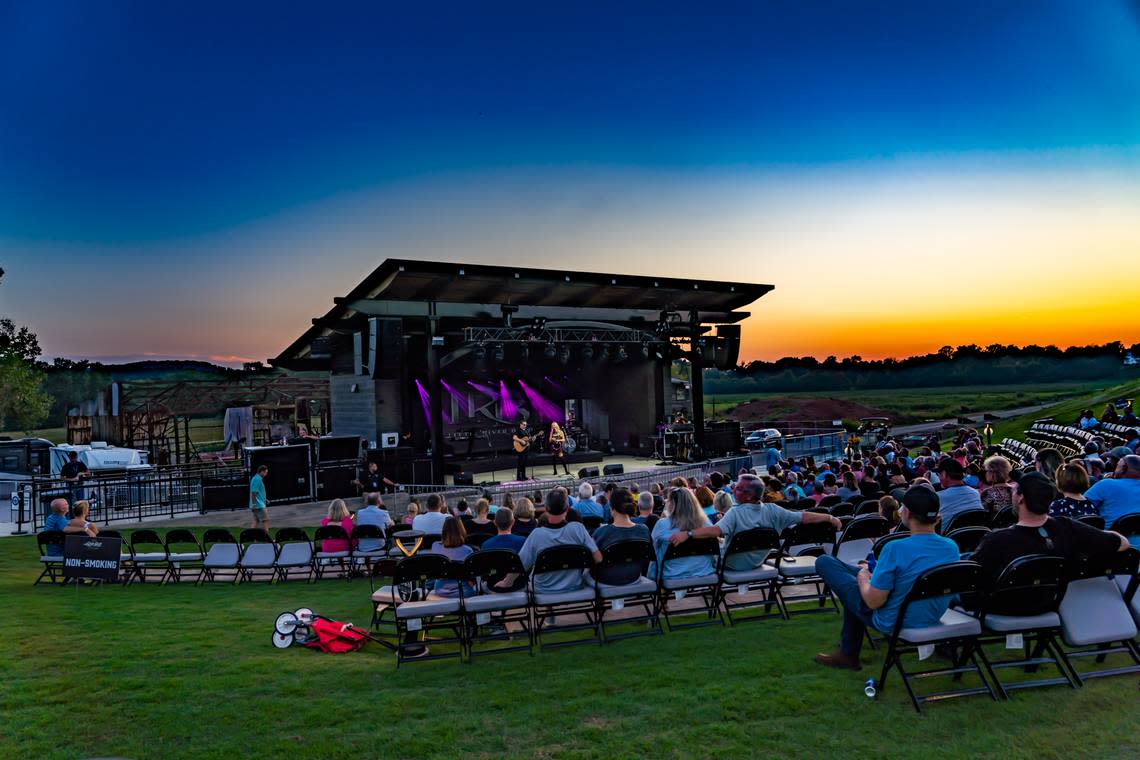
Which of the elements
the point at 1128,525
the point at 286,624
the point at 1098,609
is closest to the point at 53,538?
the point at 286,624

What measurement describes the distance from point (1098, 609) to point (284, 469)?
57.9 ft

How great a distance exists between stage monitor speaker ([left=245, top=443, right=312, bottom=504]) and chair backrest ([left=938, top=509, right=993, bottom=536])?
1614cm

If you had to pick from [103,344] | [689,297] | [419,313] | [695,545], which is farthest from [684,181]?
[103,344]

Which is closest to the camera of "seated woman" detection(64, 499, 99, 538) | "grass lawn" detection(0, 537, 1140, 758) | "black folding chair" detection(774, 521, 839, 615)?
"grass lawn" detection(0, 537, 1140, 758)

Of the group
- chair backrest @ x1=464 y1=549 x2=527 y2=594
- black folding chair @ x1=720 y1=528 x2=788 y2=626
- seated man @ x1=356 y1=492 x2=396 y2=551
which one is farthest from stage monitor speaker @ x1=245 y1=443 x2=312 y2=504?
black folding chair @ x1=720 y1=528 x2=788 y2=626

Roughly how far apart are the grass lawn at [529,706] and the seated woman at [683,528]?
0.49m

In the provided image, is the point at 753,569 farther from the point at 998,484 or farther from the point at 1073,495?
the point at 998,484

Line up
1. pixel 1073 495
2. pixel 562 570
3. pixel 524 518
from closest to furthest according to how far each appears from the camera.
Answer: pixel 1073 495 < pixel 562 570 < pixel 524 518

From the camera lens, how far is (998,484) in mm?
6000

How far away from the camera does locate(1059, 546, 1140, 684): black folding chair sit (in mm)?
3342

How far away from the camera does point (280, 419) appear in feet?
102

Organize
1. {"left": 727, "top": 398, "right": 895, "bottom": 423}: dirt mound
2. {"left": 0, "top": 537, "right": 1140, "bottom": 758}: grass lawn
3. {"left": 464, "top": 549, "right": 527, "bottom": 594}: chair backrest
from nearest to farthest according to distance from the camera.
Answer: {"left": 0, "top": 537, "right": 1140, "bottom": 758}: grass lawn, {"left": 464, "top": 549, "right": 527, "bottom": 594}: chair backrest, {"left": 727, "top": 398, "right": 895, "bottom": 423}: dirt mound

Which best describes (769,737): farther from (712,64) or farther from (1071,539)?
(712,64)

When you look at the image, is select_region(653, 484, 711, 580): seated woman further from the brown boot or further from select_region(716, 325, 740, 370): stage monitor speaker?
select_region(716, 325, 740, 370): stage monitor speaker
